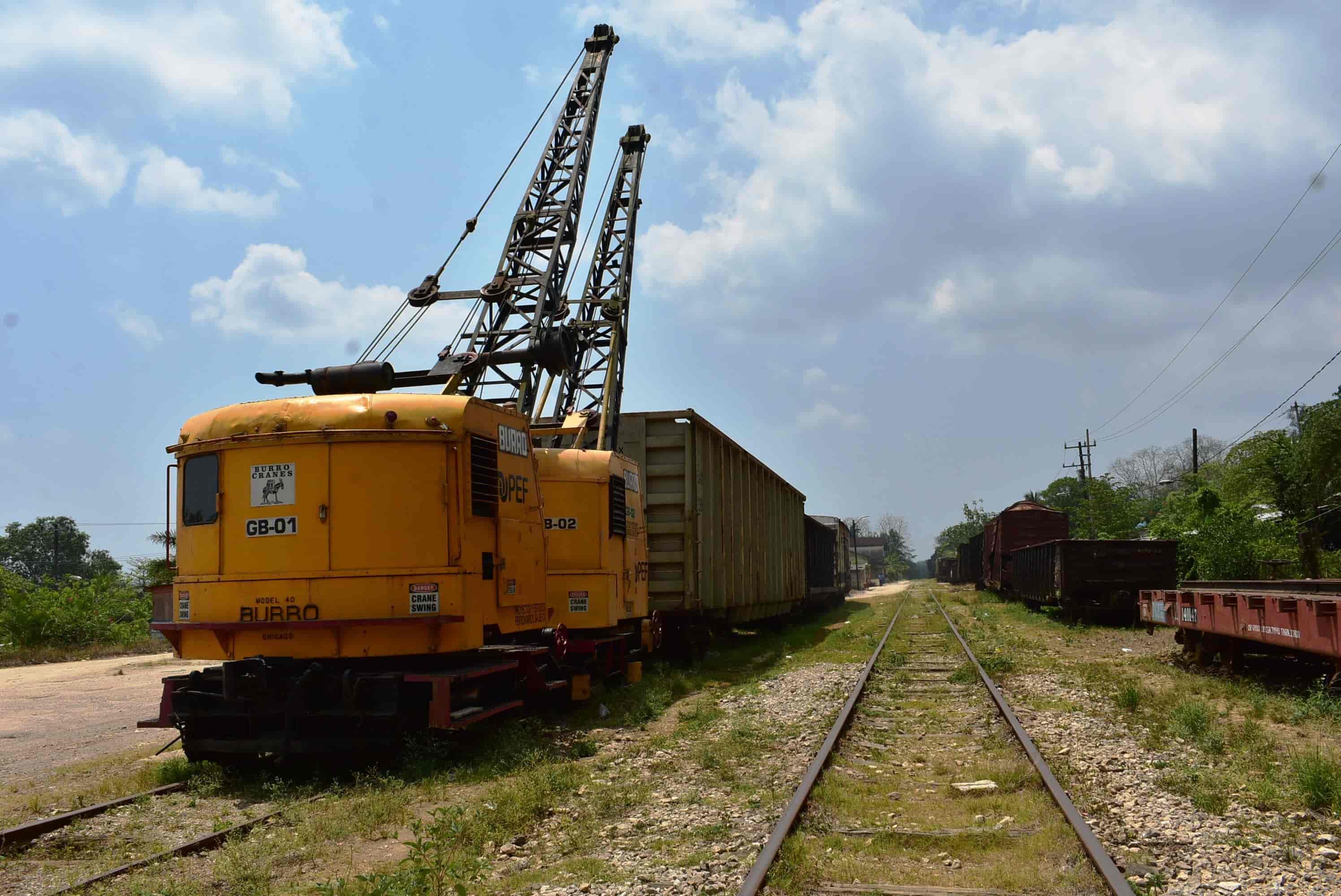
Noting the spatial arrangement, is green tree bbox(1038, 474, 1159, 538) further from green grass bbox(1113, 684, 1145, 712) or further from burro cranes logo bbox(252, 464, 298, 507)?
burro cranes logo bbox(252, 464, 298, 507)

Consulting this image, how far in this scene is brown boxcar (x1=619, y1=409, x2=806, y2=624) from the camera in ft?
46.7

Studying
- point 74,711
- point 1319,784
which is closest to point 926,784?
point 1319,784

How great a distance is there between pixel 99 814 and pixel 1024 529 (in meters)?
33.1

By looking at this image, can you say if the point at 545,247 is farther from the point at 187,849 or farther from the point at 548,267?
the point at 187,849

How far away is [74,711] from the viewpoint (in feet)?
42.9

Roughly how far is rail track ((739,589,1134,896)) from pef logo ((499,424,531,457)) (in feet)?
12.3

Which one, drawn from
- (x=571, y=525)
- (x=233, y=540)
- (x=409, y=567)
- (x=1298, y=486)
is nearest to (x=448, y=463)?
(x=409, y=567)

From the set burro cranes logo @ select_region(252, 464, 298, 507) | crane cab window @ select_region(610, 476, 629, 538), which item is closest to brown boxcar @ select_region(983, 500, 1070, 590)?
crane cab window @ select_region(610, 476, 629, 538)

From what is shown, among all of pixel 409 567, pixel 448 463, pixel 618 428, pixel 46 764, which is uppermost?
pixel 618 428

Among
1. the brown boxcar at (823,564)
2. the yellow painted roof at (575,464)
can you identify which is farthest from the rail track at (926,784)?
the brown boxcar at (823,564)

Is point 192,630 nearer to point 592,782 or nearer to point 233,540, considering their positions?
point 233,540

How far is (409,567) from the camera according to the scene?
7676mm

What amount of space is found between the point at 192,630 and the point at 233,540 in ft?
2.62

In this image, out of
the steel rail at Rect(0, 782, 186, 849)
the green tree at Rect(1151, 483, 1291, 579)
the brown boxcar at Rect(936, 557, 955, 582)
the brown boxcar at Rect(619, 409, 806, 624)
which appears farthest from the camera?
the brown boxcar at Rect(936, 557, 955, 582)
